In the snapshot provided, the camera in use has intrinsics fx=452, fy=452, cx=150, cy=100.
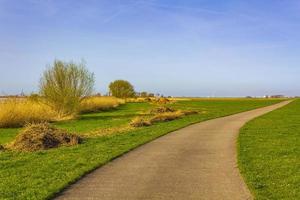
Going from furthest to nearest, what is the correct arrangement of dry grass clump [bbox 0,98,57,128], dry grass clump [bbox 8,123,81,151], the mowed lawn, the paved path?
dry grass clump [bbox 0,98,57,128] < dry grass clump [bbox 8,123,81,151] < the mowed lawn < the paved path

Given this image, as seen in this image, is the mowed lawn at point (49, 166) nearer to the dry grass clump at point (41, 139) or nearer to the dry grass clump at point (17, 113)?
the dry grass clump at point (41, 139)

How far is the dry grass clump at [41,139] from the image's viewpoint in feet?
54.0

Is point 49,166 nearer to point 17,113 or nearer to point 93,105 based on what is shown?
point 17,113

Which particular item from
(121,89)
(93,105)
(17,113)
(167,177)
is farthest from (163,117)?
(121,89)

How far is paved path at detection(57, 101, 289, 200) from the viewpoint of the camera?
27.3 ft

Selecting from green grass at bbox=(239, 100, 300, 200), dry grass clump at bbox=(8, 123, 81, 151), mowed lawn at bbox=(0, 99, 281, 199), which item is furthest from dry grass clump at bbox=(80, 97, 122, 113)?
green grass at bbox=(239, 100, 300, 200)

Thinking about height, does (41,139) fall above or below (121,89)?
below

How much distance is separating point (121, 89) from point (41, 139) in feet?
291

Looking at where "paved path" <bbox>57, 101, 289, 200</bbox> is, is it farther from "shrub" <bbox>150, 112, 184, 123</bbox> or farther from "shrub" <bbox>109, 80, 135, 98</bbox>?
"shrub" <bbox>109, 80, 135, 98</bbox>

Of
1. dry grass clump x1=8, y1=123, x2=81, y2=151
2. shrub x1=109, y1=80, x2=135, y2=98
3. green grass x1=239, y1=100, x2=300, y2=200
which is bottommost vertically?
green grass x1=239, y1=100, x2=300, y2=200

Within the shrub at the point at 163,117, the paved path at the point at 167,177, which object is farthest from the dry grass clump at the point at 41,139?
the shrub at the point at 163,117

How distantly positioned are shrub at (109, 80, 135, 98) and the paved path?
293 ft

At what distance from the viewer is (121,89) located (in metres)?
105

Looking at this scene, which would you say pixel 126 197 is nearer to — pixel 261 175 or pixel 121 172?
pixel 121 172
